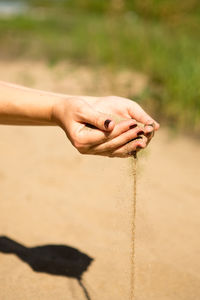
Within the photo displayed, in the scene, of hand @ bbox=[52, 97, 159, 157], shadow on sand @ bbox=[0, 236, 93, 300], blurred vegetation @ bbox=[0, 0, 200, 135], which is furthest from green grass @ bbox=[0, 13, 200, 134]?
hand @ bbox=[52, 97, 159, 157]

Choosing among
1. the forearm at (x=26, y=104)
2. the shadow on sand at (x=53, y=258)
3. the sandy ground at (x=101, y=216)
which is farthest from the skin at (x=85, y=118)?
the shadow on sand at (x=53, y=258)

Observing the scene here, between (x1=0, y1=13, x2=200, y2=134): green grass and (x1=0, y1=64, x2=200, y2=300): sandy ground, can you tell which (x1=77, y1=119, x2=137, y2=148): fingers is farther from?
(x1=0, y1=13, x2=200, y2=134): green grass

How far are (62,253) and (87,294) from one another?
1.05 ft

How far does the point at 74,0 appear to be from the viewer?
16703mm

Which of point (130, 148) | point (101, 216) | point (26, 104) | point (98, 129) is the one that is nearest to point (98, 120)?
point (98, 129)

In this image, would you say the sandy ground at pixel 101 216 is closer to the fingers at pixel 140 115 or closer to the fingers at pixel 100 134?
the fingers at pixel 140 115

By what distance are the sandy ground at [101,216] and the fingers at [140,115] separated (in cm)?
27

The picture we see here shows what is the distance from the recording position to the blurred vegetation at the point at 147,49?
11.5ft

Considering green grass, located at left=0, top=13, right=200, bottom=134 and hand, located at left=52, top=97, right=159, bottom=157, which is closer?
hand, located at left=52, top=97, right=159, bottom=157

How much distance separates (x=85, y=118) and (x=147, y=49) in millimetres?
3391

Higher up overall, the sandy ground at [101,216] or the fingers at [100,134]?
the fingers at [100,134]

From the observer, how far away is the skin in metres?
1.34

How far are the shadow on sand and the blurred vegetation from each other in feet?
5.72

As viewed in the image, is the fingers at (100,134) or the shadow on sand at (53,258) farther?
the shadow on sand at (53,258)
